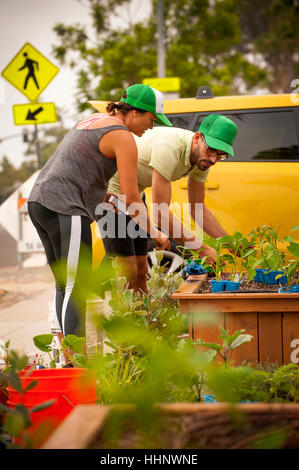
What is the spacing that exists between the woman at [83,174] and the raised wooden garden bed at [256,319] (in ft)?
1.74

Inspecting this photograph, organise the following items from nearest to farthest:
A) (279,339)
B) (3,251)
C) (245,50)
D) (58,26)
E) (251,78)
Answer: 1. (279,339)
2. (3,251)
3. (58,26)
4. (251,78)
5. (245,50)

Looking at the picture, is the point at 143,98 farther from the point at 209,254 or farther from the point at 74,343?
the point at 74,343

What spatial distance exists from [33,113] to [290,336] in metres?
7.21

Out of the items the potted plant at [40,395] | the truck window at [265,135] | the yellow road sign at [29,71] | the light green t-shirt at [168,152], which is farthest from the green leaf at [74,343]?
the yellow road sign at [29,71]

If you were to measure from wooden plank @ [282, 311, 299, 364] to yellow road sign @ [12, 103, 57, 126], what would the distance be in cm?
703

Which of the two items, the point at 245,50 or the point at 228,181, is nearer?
the point at 228,181

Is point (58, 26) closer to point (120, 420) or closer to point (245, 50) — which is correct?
point (245, 50)

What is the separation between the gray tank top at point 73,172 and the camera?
2.92 m

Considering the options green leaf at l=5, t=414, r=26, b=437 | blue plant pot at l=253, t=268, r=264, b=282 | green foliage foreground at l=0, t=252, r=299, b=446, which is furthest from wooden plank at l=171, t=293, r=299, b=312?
green leaf at l=5, t=414, r=26, b=437

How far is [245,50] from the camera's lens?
32969 mm

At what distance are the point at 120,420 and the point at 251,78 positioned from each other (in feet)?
74.5

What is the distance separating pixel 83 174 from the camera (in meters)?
2.96

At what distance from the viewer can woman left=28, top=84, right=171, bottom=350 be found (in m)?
2.85
